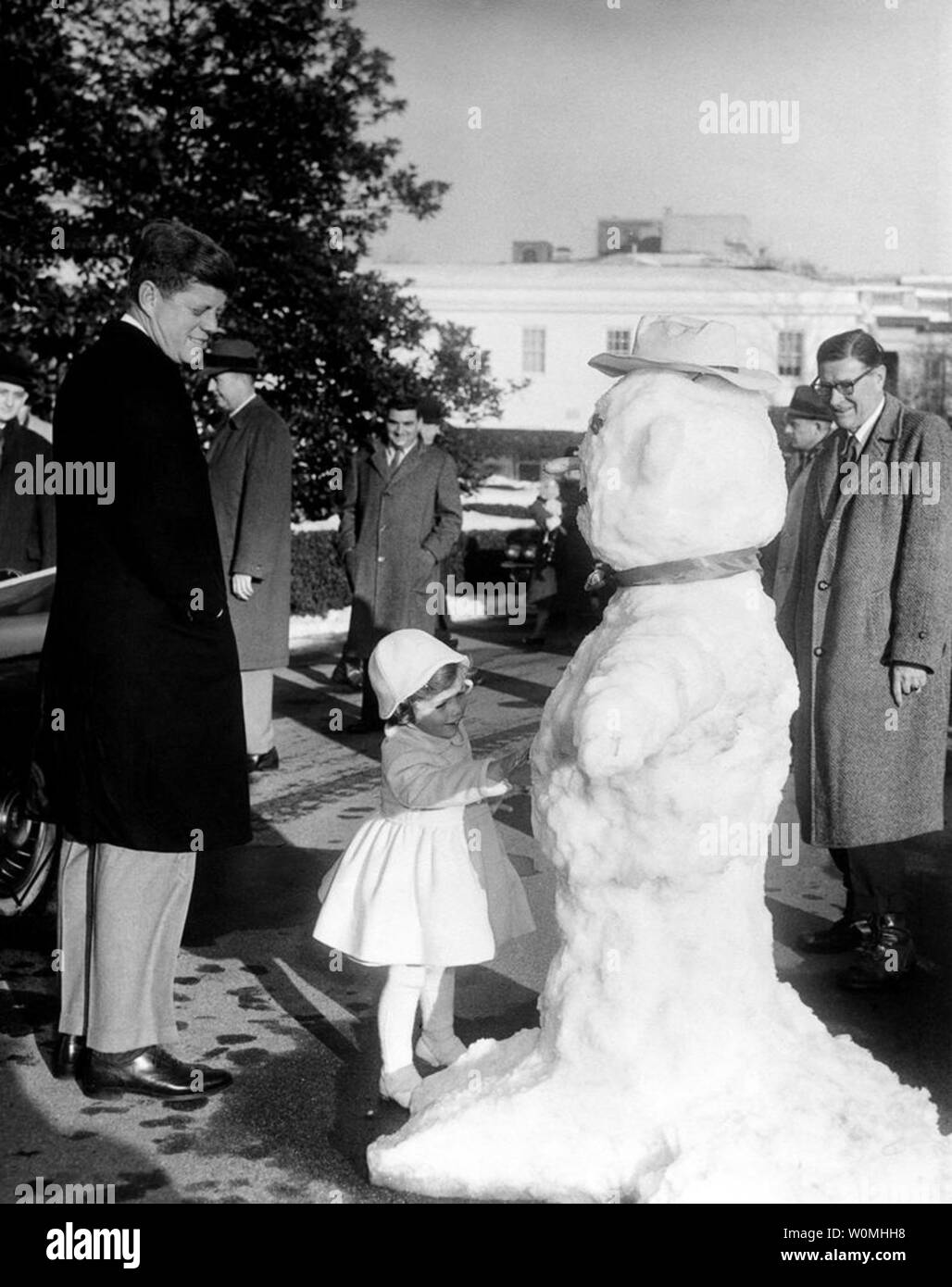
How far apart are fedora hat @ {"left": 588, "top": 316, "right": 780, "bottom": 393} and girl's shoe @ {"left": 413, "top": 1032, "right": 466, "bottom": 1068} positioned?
180 cm

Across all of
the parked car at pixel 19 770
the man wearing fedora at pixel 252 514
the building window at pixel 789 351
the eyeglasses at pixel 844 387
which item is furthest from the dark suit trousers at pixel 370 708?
the building window at pixel 789 351

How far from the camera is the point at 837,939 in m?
5.50

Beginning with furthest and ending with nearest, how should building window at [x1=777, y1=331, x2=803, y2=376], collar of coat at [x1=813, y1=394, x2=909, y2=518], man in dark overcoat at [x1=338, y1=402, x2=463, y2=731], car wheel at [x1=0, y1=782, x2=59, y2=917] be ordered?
building window at [x1=777, y1=331, x2=803, y2=376]
man in dark overcoat at [x1=338, y1=402, x2=463, y2=731]
car wheel at [x1=0, y1=782, x2=59, y2=917]
collar of coat at [x1=813, y1=394, x2=909, y2=518]

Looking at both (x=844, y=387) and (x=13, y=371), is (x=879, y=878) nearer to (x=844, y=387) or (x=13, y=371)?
(x=844, y=387)

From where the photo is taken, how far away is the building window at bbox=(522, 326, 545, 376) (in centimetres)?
4253

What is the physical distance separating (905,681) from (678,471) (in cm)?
185

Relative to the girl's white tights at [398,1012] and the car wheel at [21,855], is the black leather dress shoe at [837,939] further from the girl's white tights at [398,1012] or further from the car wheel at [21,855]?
the car wheel at [21,855]

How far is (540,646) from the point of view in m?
14.2

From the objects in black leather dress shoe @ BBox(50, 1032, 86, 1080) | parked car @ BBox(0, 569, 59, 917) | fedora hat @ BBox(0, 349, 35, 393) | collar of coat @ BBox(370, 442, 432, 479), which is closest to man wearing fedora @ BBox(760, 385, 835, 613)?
collar of coat @ BBox(370, 442, 432, 479)

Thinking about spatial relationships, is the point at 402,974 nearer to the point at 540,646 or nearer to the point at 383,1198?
the point at 383,1198

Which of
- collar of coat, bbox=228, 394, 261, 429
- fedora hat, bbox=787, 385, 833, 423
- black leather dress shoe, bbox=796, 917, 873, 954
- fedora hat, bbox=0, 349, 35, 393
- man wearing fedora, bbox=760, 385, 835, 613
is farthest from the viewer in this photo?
collar of coat, bbox=228, 394, 261, 429
